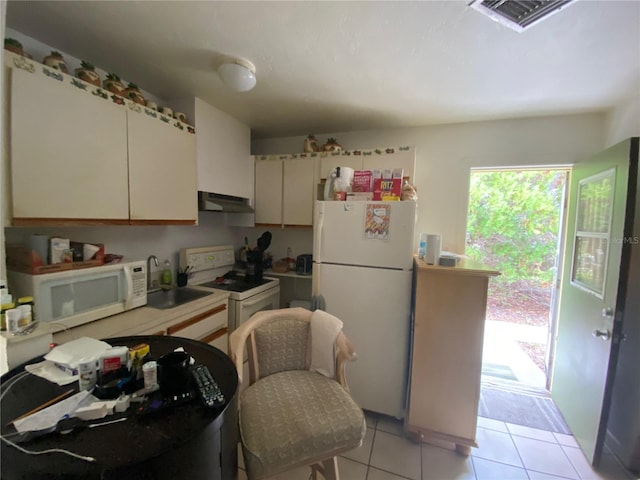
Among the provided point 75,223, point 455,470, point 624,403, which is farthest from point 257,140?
point 624,403

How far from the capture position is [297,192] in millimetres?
2582

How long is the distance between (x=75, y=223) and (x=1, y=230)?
373 millimetres

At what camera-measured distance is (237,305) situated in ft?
6.79

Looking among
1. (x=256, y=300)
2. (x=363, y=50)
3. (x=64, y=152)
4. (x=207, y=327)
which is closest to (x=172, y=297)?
(x=207, y=327)

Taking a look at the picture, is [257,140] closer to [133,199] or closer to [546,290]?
[133,199]

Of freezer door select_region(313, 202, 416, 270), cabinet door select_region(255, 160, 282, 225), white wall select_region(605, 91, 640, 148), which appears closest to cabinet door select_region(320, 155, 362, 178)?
cabinet door select_region(255, 160, 282, 225)

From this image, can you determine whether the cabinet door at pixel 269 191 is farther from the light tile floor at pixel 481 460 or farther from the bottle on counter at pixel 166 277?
the light tile floor at pixel 481 460

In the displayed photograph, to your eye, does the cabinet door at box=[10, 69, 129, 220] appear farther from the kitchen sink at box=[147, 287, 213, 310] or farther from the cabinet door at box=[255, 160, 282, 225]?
the cabinet door at box=[255, 160, 282, 225]

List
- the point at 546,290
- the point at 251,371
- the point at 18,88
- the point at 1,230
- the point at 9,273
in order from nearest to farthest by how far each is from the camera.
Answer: the point at 1,230
the point at 18,88
the point at 9,273
the point at 251,371
the point at 546,290

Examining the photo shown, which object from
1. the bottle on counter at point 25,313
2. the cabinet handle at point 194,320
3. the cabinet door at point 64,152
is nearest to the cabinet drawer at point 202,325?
the cabinet handle at point 194,320

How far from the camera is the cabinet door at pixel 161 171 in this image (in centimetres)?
158

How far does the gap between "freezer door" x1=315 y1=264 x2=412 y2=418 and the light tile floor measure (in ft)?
0.74

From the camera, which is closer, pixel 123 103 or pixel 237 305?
pixel 123 103

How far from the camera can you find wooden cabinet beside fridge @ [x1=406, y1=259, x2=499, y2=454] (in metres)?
1.59
